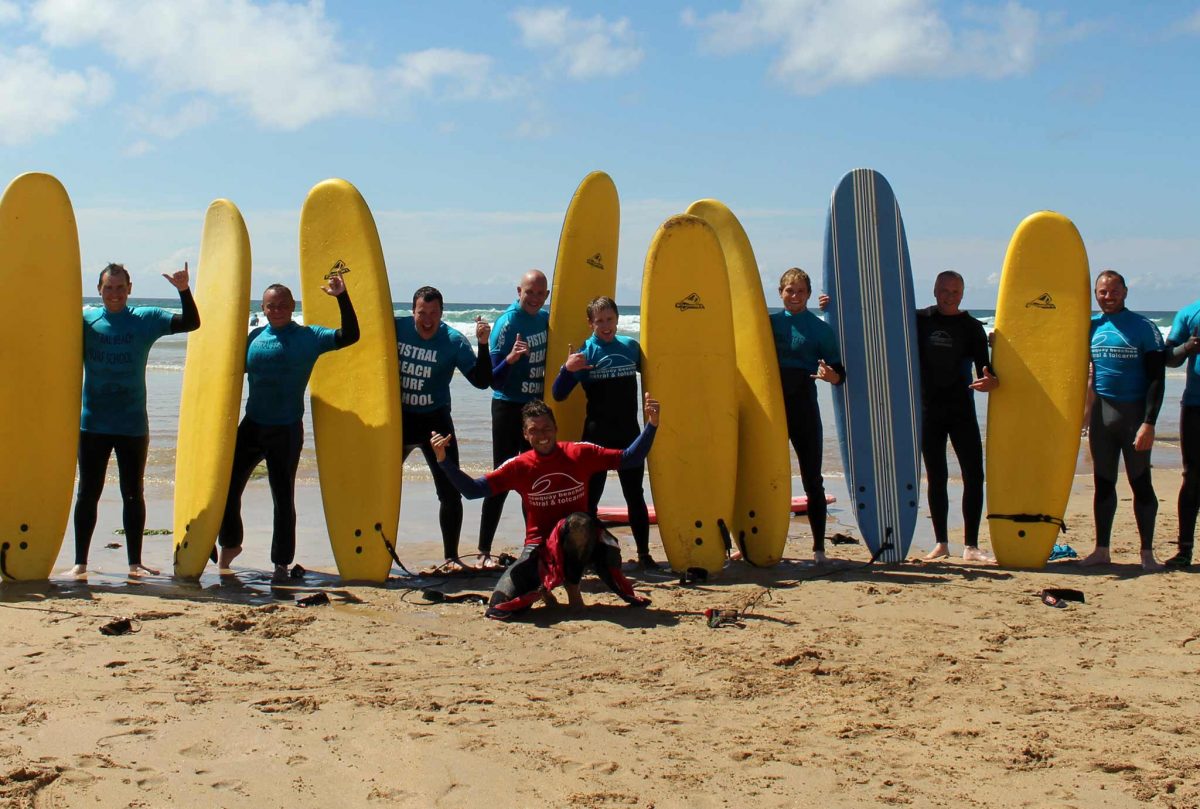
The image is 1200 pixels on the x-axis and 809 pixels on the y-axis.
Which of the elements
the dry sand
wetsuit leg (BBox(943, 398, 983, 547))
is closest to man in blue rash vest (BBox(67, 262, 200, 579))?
the dry sand

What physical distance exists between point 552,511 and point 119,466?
1.91m

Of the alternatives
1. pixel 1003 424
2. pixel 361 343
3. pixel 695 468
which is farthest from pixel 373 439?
pixel 1003 424

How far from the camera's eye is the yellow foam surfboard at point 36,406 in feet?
16.2

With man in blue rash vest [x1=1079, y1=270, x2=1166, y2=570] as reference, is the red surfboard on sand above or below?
below

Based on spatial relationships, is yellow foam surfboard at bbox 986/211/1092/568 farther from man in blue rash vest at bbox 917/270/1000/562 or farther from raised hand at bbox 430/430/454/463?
raised hand at bbox 430/430/454/463

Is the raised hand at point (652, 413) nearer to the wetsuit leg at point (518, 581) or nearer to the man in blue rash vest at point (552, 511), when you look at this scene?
the man in blue rash vest at point (552, 511)

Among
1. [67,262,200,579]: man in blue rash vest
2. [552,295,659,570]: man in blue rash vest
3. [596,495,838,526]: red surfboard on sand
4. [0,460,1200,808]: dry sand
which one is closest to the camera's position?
[0,460,1200,808]: dry sand

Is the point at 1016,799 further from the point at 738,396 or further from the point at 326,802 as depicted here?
the point at 738,396

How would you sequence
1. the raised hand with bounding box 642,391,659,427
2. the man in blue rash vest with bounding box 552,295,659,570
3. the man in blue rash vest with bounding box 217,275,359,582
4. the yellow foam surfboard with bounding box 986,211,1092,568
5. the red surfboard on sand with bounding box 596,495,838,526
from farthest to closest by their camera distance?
the red surfboard on sand with bounding box 596,495,838,526 < the yellow foam surfboard with bounding box 986,211,1092,568 < the man in blue rash vest with bounding box 552,295,659,570 < the man in blue rash vest with bounding box 217,275,359,582 < the raised hand with bounding box 642,391,659,427

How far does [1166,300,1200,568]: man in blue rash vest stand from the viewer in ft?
17.3

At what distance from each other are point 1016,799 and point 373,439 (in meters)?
3.36

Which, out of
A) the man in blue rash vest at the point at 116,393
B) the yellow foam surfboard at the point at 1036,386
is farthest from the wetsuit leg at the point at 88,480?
the yellow foam surfboard at the point at 1036,386

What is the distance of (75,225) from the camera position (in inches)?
207

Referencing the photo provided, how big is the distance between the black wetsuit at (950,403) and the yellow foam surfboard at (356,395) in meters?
2.56
